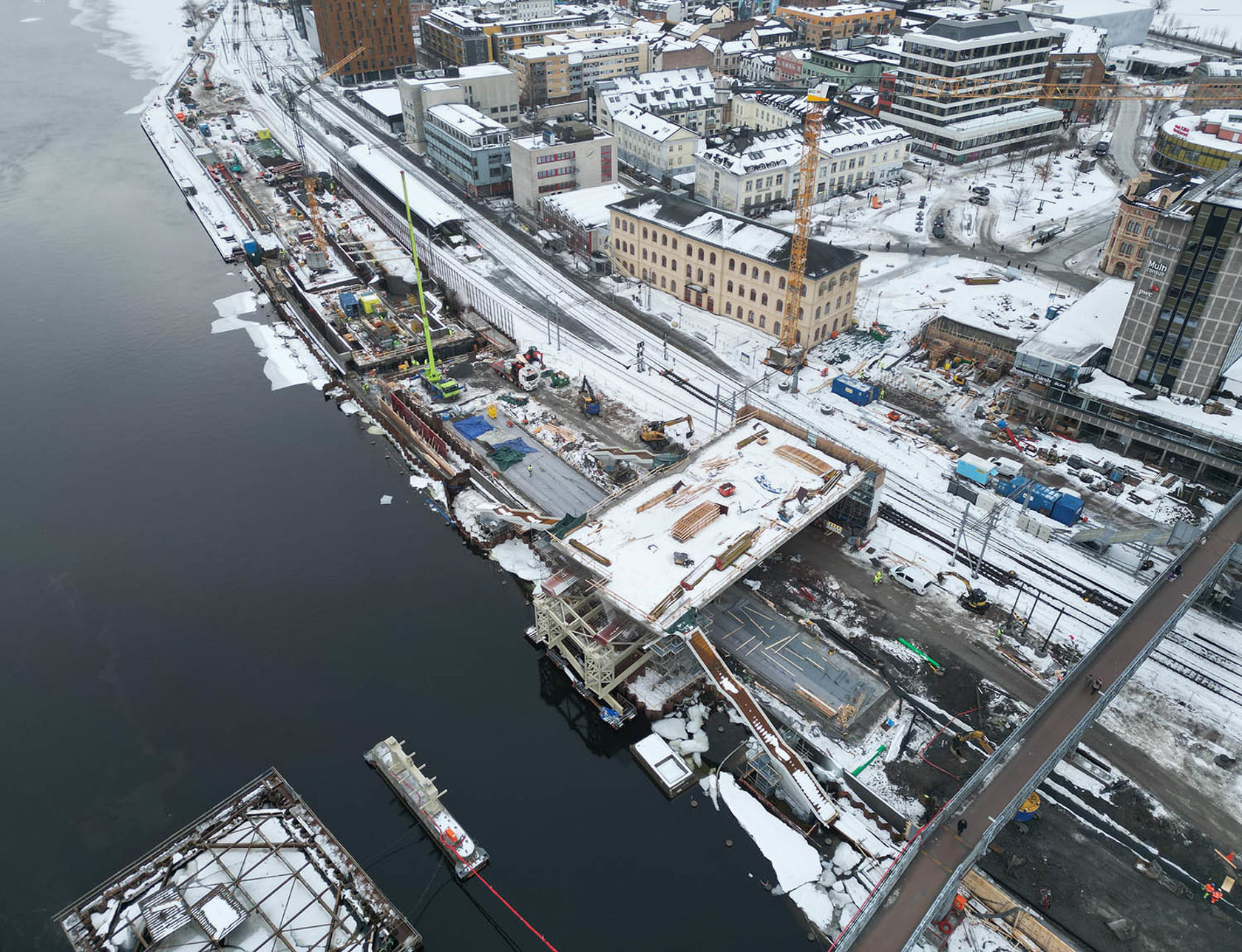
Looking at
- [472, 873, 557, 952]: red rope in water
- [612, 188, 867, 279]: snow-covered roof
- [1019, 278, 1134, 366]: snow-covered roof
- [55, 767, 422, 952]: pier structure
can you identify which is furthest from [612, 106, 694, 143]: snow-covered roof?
[55, 767, 422, 952]: pier structure

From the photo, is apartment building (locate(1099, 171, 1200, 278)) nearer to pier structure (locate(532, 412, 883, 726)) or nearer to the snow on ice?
pier structure (locate(532, 412, 883, 726))

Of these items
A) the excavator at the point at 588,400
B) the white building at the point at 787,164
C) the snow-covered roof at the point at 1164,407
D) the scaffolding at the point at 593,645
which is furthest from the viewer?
the white building at the point at 787,164

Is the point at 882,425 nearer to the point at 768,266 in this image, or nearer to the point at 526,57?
the point at 768,266

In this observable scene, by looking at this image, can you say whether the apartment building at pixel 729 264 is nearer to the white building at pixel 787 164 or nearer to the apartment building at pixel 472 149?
the white building at pixel 787 164

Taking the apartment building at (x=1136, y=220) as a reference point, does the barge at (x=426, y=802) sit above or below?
below

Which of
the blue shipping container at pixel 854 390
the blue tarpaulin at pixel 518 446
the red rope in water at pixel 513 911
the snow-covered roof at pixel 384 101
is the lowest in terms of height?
the red rope in water at pixel 513 911

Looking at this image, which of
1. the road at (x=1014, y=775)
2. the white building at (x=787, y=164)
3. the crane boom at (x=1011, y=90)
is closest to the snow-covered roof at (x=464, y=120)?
the white building at (x=787, y=164)
